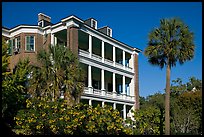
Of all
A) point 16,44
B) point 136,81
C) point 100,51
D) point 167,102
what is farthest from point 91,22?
point 167,102

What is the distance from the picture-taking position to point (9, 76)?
20062 millimetres

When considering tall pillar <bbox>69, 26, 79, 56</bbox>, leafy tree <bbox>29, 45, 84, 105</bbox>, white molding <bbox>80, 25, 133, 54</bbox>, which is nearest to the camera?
leafy tree <bbox>29, 45, 84, 105</bbox>

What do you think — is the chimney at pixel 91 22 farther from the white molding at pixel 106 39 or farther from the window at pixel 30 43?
the window at pixel 30 43

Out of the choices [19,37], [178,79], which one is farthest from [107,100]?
[178,79]

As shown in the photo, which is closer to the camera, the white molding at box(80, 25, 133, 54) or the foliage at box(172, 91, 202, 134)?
the foliage at box(172, 91, 202, 134)

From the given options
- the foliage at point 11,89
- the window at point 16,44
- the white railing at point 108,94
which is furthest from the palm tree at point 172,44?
the window at point 16,44

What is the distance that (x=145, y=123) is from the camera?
2242 cm

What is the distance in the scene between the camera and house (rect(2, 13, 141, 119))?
89.8ft

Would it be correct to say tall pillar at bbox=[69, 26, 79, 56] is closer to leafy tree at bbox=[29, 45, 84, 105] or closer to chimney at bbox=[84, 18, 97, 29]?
leafy tree at bbox=[29, 45, 84, 105]

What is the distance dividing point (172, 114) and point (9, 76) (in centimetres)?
1741

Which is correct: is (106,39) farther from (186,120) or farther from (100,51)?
(186,120)

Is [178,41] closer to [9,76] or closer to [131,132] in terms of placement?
[131,132]

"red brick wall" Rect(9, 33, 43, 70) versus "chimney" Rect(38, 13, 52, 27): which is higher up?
"chimney" Rect(38, 13, 52, 27)

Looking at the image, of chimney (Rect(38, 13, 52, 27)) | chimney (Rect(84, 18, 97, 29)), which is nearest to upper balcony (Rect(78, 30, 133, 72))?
chimney (Rect(84, 18, 97, 29))
